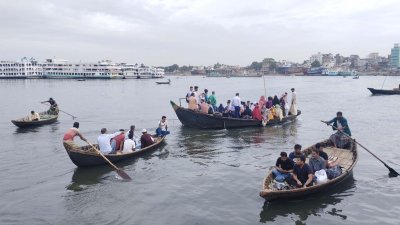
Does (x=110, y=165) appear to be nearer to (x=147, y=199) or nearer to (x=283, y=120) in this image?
(x=147, y=199)

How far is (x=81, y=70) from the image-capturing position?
176625mm

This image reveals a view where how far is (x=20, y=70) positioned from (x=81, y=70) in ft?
91.6

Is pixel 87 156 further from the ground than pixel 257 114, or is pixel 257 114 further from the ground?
pixel 257 114

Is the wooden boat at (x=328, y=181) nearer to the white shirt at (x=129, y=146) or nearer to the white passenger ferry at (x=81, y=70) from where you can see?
the white shirt at (x=129, y=146)

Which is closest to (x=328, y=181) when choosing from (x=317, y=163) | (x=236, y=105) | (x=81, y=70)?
(x=317, y=163)

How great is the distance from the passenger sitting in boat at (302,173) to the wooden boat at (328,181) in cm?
28

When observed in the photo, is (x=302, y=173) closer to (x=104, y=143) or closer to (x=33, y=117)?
(x=104, y=143)

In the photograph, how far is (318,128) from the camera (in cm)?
2941

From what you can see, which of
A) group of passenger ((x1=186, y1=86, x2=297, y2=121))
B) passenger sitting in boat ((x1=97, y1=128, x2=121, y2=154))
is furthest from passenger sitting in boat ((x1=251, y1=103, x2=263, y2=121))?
passenger sitting in boat ((x1=97, y1=128, x2=121, y2=154))

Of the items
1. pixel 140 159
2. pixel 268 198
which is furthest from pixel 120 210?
pixel 140 159

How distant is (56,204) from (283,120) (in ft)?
65.9

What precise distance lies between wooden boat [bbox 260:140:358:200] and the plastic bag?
0.16m

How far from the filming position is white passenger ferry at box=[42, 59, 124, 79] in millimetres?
175750

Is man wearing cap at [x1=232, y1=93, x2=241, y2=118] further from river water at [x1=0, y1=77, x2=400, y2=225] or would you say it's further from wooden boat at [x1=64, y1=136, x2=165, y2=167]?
wooden boat at [x1=64, y1=136, x2=165, y2=167]
